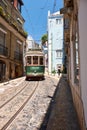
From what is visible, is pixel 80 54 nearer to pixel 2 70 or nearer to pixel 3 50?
pixel 3 50

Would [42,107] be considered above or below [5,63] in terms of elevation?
Answer: below

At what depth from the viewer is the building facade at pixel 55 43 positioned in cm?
3966

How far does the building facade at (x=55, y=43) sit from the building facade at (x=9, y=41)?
28.1ft

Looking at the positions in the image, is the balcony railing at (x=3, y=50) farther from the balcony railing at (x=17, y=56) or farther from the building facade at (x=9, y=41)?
the balcony railing at (x=17, y=56)

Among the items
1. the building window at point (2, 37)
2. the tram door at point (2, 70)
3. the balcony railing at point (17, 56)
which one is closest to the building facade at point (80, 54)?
the building window at point (2, 37)

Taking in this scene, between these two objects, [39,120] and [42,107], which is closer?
[39,120]

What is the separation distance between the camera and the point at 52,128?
6434 millimetres

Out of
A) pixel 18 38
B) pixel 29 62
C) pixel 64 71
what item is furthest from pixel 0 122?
pixel 64 71

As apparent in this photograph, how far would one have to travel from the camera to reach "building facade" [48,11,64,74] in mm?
39656

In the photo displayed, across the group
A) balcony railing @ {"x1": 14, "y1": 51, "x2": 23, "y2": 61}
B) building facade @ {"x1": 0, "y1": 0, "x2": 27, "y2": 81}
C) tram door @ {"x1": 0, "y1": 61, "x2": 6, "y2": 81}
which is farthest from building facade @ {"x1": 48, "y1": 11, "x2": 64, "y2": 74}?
tram door @ {"x1": 0, "y1": 61, "x2": 6, "y2": 81}

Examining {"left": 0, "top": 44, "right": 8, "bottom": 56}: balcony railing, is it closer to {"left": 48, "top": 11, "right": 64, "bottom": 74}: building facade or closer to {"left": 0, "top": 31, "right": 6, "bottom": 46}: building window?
{"left": 0, "top": 31, "right": 6, "bottom": 46}: building window

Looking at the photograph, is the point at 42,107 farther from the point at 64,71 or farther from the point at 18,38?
the point at 64,71

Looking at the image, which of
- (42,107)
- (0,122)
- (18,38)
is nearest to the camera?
(0,122)

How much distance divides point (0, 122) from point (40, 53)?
639 inches
